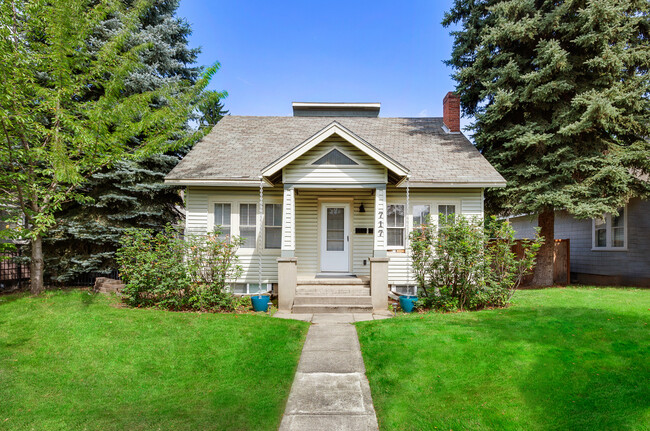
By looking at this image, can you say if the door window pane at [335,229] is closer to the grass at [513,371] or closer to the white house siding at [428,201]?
the white house siding at [428,201]

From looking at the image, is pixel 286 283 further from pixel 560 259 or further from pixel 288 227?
pixel 560 259

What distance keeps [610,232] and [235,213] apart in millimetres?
14108

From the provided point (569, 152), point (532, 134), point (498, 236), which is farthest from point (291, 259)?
point (569, 152)

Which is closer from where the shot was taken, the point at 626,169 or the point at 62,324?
the point at 62,324

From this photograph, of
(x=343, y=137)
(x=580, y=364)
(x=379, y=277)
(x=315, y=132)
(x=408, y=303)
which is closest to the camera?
(x=580, y=364)

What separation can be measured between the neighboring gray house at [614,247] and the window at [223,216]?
1004cm

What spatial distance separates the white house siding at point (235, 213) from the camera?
1075cm

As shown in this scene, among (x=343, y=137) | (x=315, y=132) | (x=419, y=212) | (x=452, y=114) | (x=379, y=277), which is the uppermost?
(x=452, y=114)

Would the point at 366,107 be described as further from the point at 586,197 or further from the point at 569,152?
the point at 586,197

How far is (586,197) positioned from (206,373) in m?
11.5

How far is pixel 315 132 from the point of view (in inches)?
469

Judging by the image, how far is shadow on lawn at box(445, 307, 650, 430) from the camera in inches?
150

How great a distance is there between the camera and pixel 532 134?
11062 mm

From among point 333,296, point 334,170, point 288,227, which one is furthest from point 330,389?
point 334,170
